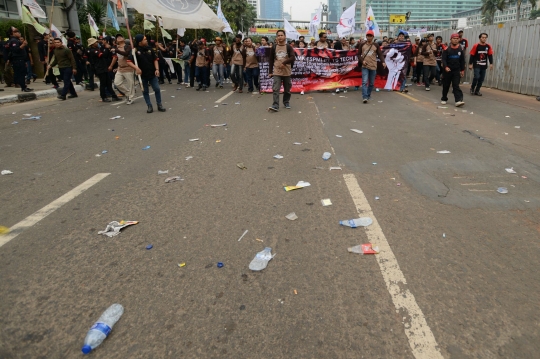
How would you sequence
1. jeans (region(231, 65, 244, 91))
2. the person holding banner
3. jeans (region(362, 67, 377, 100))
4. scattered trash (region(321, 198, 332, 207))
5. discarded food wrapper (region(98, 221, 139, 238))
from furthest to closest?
jeans (region(231, 65, 244, 91)) < jeans (region(362, 67, 377, 100)) < the person holding banner < scattered trash (region(321, 198, 332, 207)) < discarded food wrapper (region(98, 221, 139, 238))

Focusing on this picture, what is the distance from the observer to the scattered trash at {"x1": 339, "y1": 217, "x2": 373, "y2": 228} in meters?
3.43

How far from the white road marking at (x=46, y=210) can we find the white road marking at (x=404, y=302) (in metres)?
2.98

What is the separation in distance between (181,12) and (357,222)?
11.5 metres

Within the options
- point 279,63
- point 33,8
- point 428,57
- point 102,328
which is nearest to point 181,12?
point 33,8

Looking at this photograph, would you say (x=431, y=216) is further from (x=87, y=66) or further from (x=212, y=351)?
(x=87, y=66)

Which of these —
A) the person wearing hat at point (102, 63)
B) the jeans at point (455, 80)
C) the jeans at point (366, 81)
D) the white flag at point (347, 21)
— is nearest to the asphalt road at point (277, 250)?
the jeans at point (455, 80)

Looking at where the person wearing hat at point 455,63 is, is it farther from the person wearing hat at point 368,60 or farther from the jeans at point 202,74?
the jeans at point 202,74

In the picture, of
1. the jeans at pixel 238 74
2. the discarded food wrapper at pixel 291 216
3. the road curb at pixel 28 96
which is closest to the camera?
the discarded food wrapper at pixel 291 216

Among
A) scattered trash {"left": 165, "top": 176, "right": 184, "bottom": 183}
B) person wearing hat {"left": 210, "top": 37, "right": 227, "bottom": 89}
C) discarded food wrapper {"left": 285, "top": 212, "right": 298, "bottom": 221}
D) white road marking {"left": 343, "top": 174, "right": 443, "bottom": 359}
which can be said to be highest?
person wearing hat {"left": 210, "top": 37, "right": 227, "bottom": 89}

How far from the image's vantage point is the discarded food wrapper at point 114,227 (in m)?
3.34

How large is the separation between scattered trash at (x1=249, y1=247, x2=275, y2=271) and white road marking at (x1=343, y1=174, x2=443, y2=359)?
80 centimetres

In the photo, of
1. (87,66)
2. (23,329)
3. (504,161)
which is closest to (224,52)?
(87,66)

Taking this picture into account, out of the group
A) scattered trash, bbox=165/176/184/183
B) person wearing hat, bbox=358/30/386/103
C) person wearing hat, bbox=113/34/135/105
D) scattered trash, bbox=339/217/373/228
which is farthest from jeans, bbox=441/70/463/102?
person wearing hat, bbox=113/34/135/105

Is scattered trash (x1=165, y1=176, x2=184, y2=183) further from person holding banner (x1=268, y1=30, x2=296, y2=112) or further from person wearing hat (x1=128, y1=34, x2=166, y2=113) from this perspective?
person wearing hat (x1=128, y1=34, x2=166, y2=113)
